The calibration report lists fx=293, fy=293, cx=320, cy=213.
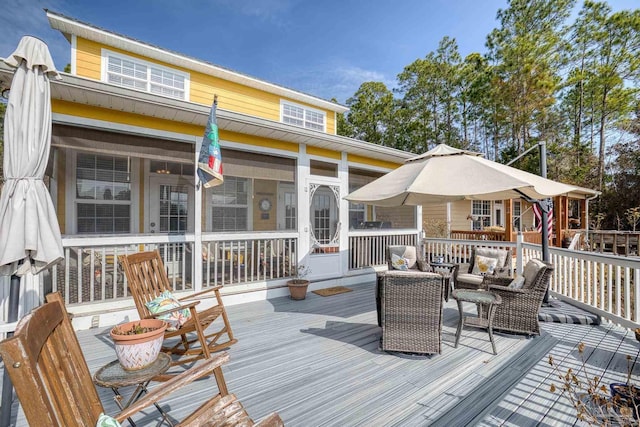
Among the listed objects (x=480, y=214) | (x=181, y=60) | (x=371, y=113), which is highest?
(x=371, y=113)

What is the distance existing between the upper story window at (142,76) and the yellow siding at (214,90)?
4.4 inches

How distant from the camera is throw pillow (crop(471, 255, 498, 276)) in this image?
519cm

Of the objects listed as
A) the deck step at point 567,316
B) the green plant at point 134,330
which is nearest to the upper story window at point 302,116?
the deck step at point 567,316

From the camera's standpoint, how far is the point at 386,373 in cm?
271

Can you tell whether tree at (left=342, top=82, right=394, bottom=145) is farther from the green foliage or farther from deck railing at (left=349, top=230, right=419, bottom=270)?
deck railing at (left=349, top=230, right=419, bottom=270)

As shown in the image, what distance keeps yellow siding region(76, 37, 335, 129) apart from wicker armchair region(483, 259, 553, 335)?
24.6 feet

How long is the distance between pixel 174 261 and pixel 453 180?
4.04m

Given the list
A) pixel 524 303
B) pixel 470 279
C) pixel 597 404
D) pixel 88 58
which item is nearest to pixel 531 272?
pixel 524 303

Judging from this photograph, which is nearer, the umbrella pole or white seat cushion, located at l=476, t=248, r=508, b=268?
the umbrella pole

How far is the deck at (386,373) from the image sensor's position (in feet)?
7.02

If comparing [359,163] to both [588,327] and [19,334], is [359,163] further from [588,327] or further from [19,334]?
[19,334]

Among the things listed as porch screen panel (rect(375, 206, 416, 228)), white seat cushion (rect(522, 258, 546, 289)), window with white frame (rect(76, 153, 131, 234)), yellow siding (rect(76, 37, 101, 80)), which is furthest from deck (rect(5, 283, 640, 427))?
yellow siding (rect(76, 37, 101, 80))

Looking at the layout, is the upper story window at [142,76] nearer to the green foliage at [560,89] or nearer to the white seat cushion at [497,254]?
the white seat cushion at [497,254]

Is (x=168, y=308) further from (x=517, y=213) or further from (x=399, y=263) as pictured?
(x=517, y=213)
